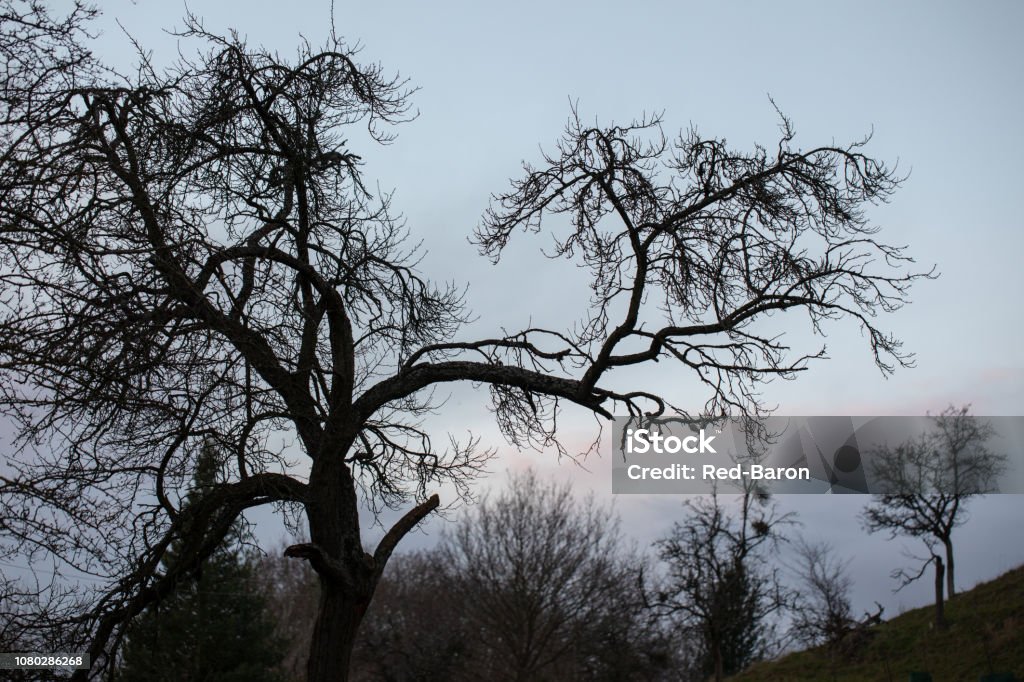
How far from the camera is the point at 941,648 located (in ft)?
84.4

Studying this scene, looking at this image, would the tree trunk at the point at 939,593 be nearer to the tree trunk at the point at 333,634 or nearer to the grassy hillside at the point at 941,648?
the grassy hillside at the point at 941,648

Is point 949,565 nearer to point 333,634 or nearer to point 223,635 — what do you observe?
point 223,635

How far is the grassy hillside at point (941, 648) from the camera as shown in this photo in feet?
77.2

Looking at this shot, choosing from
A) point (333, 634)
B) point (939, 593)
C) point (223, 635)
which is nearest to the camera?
point (333, 634)

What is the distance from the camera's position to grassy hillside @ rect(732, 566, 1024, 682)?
23516mm

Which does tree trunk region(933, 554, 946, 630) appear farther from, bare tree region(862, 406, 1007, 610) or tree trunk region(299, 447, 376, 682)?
tree trunk region(299, 447, 376, 682)

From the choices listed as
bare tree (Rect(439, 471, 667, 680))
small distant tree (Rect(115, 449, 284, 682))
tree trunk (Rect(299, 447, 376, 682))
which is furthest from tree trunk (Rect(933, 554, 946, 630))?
tree trunk (Rect(299, 447, 376, 682))

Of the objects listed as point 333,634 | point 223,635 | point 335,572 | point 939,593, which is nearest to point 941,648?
point 939,593

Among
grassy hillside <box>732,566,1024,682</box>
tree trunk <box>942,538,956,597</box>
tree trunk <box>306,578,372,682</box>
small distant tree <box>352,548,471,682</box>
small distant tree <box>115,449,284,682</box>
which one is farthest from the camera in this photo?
tree trunk <box>942,538,956,597</box>

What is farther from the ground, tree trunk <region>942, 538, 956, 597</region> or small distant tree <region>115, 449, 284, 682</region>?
tree trunk <region>942, 538, 956, 597</region>

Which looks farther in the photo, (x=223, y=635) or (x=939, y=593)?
(x=939, y=593)

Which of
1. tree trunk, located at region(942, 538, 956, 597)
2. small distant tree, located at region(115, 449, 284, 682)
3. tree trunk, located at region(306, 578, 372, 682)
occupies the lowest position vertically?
tree trunk, located at region(306, 578, 372, 682)

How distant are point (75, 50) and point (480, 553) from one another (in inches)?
840

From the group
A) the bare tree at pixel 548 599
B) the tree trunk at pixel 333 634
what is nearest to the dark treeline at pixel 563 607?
the bare tree at pixel 548 599
